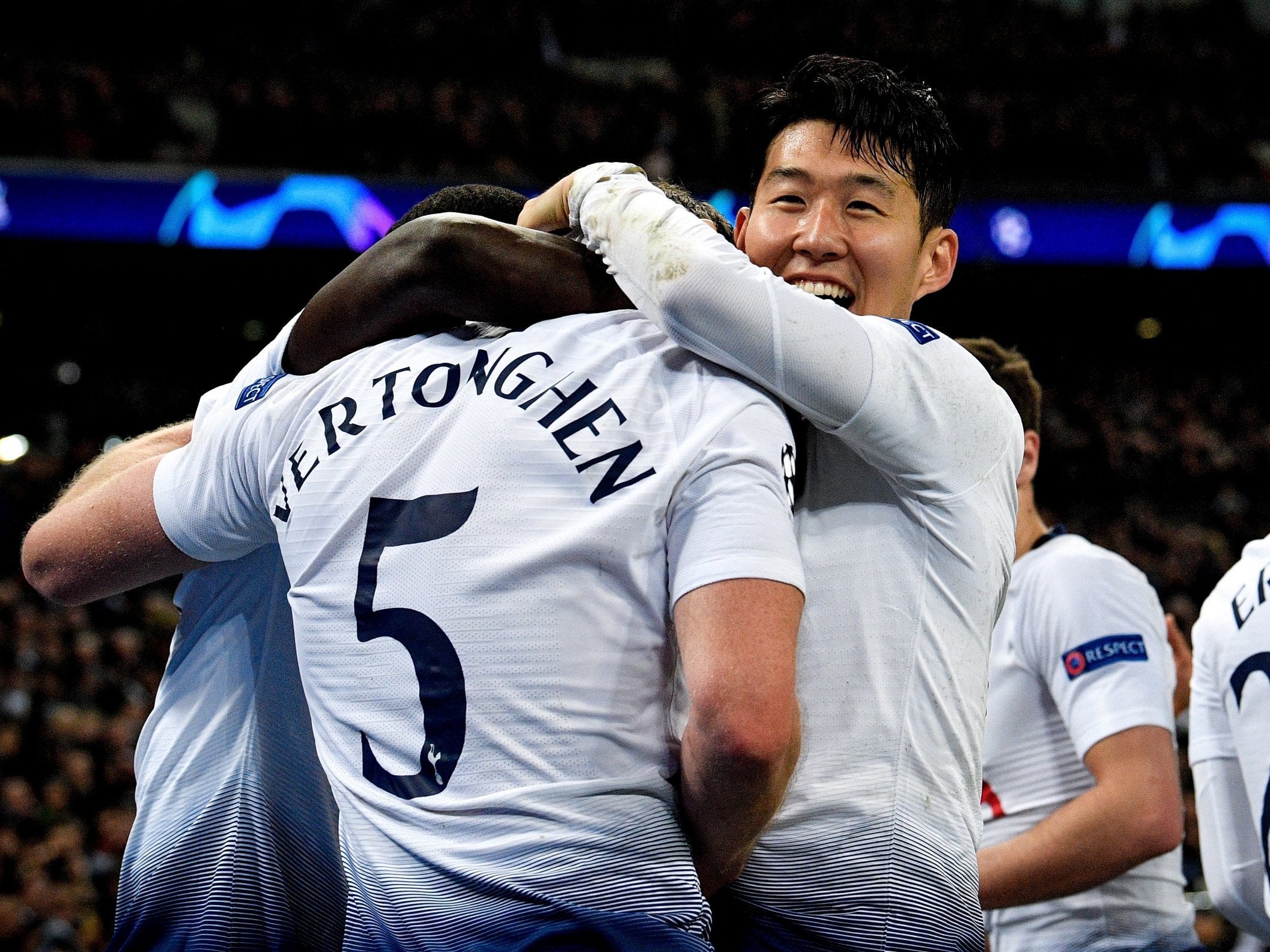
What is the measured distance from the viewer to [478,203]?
243cm

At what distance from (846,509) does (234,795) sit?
1190 mm

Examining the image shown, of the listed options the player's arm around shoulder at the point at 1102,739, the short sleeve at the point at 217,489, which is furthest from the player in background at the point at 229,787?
the player's arm around shoulder at the point at 1102,739

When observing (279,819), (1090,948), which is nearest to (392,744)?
(279,819)

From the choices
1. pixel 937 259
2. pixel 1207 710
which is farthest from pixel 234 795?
pixel 1207 710

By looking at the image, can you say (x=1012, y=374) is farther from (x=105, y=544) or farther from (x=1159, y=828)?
(x=105, y=544)

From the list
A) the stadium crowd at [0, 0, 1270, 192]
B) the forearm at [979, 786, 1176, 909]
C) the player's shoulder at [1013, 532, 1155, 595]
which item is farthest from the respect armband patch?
the stadium crowd at [0, 0, 1270, 192]

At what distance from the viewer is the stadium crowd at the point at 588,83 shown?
1310cm

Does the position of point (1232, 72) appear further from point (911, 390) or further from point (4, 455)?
point (911, 390)

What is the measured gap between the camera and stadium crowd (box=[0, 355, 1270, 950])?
8.11m

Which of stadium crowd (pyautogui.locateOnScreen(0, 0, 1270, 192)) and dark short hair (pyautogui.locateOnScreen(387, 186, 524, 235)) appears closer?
dark short hair (pyautogui.locateOnScreen(387, 186, 524, 235))

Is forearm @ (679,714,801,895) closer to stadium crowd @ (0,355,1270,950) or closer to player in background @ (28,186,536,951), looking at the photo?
player in background @ (28,186,536,951)

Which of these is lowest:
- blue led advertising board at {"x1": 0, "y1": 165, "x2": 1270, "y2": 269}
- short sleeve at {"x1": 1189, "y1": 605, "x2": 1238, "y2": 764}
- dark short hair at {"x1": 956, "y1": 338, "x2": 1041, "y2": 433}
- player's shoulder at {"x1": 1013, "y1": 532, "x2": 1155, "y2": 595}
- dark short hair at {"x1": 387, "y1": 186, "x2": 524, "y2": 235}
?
short sleeve at {"x1": 1189, "y1": 605, "x2": 1238, "y2": 764}

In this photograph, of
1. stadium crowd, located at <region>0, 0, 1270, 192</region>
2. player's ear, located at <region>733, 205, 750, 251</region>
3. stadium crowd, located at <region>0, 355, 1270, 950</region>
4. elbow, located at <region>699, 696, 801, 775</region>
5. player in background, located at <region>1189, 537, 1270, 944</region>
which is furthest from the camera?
stadium crowd, located at <region>0, 0, 1270, 192</region>

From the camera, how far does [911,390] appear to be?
190 centimetres
